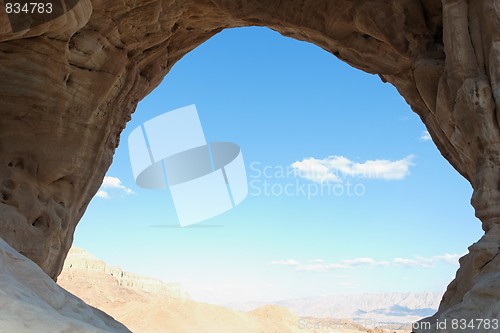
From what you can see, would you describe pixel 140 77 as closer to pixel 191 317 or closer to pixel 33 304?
pixel 33 304

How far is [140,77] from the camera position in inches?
470

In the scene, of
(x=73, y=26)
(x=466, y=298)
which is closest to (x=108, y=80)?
(x=73, y=26)

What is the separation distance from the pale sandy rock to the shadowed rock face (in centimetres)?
507

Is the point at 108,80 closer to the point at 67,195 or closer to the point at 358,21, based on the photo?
the point at 67,195

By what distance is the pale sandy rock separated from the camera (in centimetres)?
287

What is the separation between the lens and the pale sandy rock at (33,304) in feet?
9.40

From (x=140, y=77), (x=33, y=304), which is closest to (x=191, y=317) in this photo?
(x=140, y=77)

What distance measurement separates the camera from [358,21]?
10016 mm

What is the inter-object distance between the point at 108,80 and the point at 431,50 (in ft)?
22.8

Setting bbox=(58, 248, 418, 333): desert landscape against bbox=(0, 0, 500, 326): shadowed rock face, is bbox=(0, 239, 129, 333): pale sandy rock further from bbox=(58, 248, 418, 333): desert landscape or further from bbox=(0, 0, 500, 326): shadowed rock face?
bbox=(58, 248, 418, 333): desert landscape

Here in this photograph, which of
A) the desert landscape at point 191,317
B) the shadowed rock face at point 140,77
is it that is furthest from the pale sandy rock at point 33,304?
the desert landscape at point 191,317

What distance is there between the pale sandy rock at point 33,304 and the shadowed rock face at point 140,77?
16.6ft

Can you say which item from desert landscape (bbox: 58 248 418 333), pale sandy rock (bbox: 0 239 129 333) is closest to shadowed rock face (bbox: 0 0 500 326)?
pale sandy rock (bbox: 0 239 129 333)

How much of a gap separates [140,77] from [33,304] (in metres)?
9.42
